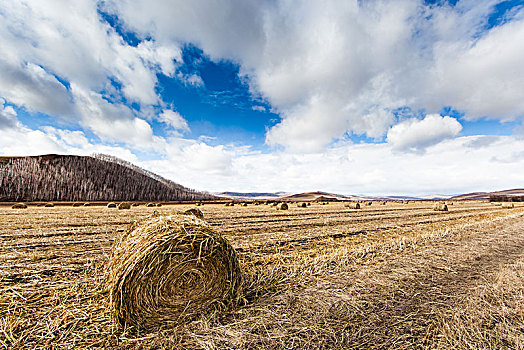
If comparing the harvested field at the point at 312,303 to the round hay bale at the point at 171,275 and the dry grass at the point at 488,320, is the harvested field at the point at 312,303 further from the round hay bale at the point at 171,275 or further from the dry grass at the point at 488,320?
the round hay bale at the point at 171,275

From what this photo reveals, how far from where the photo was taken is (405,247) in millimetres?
8648

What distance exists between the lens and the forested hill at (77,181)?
232ft

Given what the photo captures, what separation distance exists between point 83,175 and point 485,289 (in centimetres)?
10147

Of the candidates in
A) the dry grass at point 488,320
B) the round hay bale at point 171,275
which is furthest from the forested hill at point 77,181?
the dry grass at point 488,320

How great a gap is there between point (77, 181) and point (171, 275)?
94.4 meters

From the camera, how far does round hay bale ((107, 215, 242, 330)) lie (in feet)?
11.8

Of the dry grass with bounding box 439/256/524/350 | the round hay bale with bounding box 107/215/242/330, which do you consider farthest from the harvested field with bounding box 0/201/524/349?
the round hay bale with bounding box 107/215/242/330

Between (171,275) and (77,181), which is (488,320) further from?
(77,181)

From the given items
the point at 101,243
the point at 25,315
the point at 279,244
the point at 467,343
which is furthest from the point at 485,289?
the point at 101,243

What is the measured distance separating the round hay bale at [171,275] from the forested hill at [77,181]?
288 ft

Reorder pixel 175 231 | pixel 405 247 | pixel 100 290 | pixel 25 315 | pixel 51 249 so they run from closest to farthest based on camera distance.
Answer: pixel 25 315 < pixel 175 231 < pixel 100 290 < pixel 51 249 < pixel 405 247

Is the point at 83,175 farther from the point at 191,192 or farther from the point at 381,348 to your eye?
the point at 381,348

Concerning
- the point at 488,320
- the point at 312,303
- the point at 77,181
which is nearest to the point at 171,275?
the point at 312,303

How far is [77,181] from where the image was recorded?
77188 millimetres
